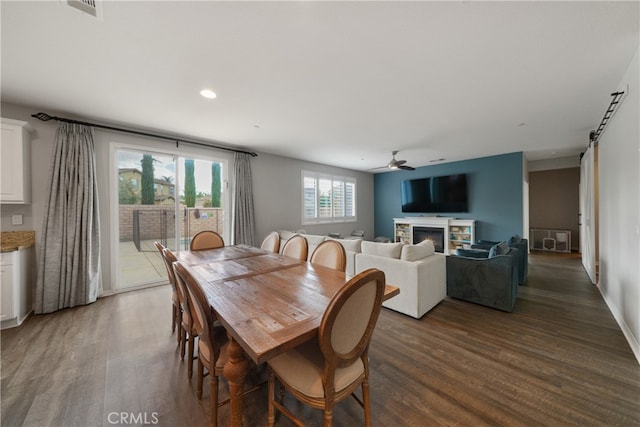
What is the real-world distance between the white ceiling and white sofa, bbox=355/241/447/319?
5.92 feet

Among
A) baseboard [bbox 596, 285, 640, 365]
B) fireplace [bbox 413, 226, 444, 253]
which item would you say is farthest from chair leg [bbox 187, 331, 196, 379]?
fireplace [bbox 413, 226, 444, 253]

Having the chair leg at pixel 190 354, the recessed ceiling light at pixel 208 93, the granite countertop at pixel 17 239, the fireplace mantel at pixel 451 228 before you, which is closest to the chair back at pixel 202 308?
the chair leg at pixel 190 354

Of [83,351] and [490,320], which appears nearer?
[83,351]

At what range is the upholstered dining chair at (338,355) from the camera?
994 mm

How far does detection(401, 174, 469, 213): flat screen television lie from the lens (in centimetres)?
614

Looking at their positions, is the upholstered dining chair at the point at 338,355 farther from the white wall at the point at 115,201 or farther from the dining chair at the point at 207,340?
the white wall at the point at 115,201

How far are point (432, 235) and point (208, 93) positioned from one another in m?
6.30

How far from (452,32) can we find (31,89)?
4025 mm

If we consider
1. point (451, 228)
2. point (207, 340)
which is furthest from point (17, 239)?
point (451, 228)

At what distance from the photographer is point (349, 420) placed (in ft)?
4.72

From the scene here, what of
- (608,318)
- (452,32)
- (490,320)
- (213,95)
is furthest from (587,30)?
(213,95)

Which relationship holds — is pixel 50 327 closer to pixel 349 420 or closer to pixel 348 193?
pixel 349 420

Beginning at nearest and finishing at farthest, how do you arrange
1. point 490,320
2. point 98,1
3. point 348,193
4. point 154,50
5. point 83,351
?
point 98,1 → point 154,50 → point 83,351 → point 490,320 → point 348,193

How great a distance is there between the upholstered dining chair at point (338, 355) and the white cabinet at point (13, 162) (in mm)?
3625
